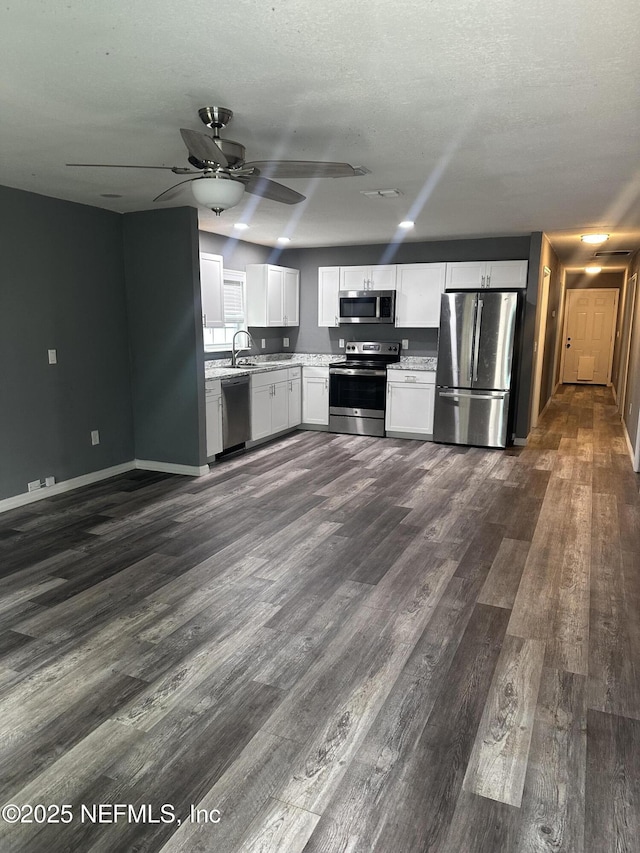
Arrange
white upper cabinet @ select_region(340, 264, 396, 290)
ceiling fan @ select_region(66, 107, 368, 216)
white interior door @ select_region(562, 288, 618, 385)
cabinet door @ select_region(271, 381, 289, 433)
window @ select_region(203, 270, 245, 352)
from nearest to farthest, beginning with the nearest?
ceiling fan @ select_region(66, 107, 368, 216) → window @ select_region(203, 270, 245, 352) → cabinet door @ select_region(271, 381, 289, 433) → white upper cabinet @ select_region(340, 264, 396, 290) → white interior door @ select_region(562, 288, 618, 385)

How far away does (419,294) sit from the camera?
726 centimetres

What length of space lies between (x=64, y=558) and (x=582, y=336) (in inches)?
477

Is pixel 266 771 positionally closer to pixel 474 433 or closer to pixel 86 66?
pixel 86 66

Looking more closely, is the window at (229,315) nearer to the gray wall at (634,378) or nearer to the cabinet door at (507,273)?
the cabinet door at (507,273)

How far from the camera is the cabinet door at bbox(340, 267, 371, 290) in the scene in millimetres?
7520

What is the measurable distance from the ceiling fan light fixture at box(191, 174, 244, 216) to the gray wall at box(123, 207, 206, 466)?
236 cm

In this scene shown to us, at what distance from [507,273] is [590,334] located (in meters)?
6.97

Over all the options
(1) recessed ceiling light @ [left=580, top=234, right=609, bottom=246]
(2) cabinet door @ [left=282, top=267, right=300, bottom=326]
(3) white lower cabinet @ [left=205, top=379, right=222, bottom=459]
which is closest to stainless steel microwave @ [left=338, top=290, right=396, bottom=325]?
(2) cabinet door @ [left=282, top=267, right=300, bottom=326]

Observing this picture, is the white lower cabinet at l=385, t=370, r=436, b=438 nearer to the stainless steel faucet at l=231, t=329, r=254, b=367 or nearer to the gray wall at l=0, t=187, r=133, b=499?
the stainless steel faucet at l=231, t=329, r=254, b=367

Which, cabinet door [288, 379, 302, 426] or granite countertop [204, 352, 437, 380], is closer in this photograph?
granite countertop [204, 352, 437, 380]

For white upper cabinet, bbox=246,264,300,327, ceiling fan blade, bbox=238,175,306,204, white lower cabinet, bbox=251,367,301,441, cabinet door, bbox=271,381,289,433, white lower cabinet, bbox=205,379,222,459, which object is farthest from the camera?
white upper cabinet, bbox=246,264,300,327

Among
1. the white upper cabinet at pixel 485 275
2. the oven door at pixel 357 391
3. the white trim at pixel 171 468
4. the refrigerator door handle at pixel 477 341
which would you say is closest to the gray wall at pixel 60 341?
the white trim at pixel 171 468

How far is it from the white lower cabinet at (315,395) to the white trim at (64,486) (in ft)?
8.98

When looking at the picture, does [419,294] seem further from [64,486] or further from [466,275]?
[64,486]
